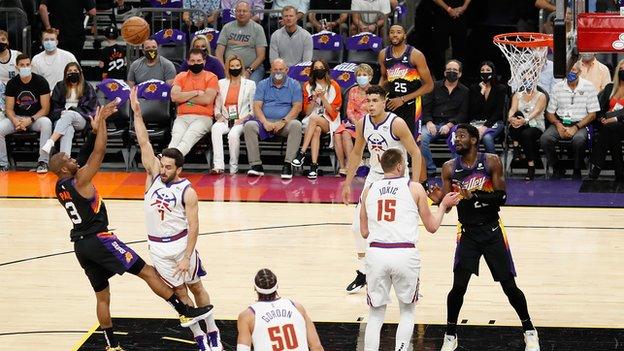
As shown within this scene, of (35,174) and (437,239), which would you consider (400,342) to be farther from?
(35,174)

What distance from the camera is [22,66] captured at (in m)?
18.2

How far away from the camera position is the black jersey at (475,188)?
33.8 feet

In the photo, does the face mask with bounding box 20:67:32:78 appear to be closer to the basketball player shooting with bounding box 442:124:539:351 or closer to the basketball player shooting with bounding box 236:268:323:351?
the basketball player shooting with bounding box 442:124:539:351

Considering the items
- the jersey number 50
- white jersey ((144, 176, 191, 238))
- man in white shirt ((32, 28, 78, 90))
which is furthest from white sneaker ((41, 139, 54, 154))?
the jersey number 50

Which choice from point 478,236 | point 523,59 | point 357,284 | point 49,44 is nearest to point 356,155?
point 357,284

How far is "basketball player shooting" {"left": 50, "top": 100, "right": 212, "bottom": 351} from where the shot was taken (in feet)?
33.6

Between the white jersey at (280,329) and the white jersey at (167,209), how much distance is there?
240 cm

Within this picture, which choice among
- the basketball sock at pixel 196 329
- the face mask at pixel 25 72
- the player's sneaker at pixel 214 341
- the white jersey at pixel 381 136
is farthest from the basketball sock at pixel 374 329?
the face mask at pixel 25 72

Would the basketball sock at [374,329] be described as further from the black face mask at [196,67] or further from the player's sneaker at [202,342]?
the black face mask at [196,67]

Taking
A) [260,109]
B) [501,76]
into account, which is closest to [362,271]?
[260,109]

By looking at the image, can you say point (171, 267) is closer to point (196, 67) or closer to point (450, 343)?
point (450, 343)

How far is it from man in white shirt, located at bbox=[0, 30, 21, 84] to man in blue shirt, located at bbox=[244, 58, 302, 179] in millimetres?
3788

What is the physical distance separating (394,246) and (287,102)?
8.31 m

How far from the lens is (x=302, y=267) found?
43.0ft
